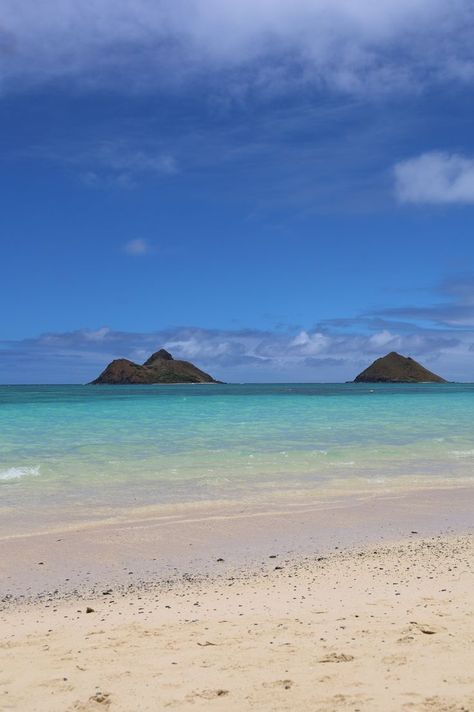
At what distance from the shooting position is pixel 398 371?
187125 mm

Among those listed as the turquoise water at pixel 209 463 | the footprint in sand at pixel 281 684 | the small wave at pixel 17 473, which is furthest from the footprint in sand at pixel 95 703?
the small wave at pixel 17 473

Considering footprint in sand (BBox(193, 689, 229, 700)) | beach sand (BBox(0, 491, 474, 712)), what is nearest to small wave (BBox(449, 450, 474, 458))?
beach sand (BBox(0, 491, 474, 712))

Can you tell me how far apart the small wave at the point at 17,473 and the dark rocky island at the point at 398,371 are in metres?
179

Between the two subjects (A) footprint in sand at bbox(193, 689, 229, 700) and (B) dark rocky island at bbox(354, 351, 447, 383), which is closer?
(A) footprint in sand at bbox(193, 689, 229, 700)

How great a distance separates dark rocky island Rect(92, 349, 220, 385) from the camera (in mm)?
177000

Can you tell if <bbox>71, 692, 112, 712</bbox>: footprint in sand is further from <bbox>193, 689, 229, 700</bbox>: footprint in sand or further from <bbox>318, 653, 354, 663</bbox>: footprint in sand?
<bbox>318, 653, 354, 663</bbox>: footprint in sand

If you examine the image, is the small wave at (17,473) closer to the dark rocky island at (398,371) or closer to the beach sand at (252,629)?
the beach sand at (252,629)

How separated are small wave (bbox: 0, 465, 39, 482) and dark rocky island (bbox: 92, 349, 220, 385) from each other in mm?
160106

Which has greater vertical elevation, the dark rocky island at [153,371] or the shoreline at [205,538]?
the dark rocky island at [153,371]

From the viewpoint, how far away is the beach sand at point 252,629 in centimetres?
443

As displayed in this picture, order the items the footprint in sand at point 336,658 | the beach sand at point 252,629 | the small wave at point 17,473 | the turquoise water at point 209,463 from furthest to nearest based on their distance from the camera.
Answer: the small wave at point 17,473
the turquoise water at point 209,463
the footprint in sand at point 336,658
the beach sand at point 252,629

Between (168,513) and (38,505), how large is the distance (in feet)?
8.26

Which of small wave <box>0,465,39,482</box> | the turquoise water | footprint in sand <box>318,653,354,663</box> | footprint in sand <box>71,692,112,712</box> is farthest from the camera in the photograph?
small wave <box>0,465,39,482</box>

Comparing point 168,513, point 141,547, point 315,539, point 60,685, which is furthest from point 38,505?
point 60,685
